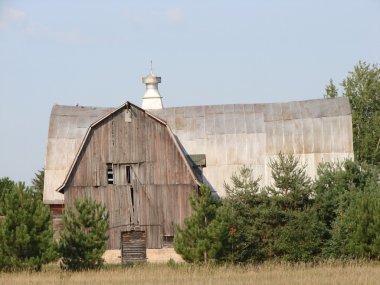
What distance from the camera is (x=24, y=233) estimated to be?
1286 inches

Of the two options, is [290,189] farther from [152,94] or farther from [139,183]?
[152,94]

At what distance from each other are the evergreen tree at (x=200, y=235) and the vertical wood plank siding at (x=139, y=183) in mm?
6716

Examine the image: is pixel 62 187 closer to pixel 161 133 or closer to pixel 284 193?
pixel 161 133

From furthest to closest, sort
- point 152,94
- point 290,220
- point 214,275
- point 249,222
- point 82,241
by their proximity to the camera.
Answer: point 152,94, point 249,222, point 290,220, point 82,241, point 214,275

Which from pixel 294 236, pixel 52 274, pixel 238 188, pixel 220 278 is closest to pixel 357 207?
pixel 294 236

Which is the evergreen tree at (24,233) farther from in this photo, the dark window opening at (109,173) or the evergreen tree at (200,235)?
the dark window opening at (109,173)

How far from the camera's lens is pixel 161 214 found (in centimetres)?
4094

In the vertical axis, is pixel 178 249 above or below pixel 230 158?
below

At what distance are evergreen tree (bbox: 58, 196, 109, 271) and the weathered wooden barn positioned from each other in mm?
6625

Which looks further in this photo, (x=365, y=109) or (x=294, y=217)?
(x=365, y=109)

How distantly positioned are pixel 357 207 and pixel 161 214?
30.8ft

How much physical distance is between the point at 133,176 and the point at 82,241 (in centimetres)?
791

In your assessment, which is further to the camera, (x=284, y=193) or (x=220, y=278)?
(x=284, y=193)

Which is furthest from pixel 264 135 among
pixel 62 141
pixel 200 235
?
pixel 200 235
